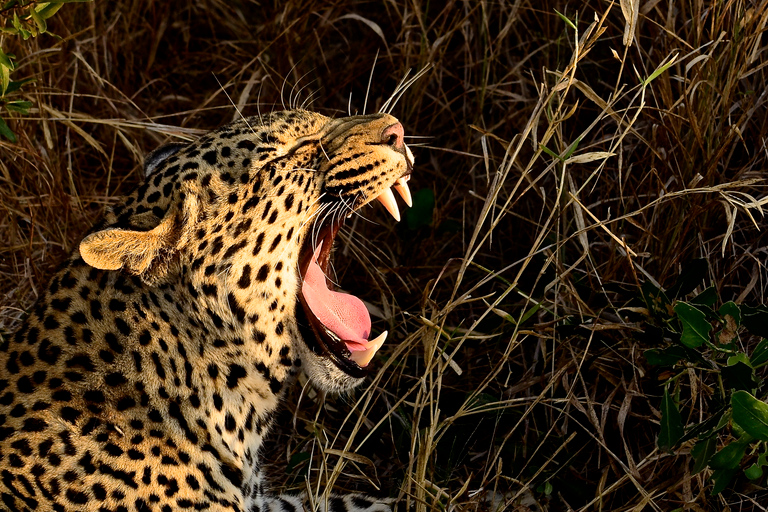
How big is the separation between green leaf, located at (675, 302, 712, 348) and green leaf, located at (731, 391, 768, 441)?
22cm

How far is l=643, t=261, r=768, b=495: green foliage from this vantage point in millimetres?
3102

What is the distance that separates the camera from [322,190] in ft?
11.6

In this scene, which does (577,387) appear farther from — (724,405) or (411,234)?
(411,234)

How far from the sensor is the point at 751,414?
3.02 metres

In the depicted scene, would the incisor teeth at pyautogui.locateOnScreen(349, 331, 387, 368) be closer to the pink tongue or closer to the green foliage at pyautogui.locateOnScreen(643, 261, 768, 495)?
the pink tongue

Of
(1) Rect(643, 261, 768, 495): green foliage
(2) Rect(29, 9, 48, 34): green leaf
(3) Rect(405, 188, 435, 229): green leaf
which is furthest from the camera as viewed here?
(3) Rect(405, 188, 435, 229): green leaf

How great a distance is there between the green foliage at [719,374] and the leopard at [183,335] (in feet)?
3.55

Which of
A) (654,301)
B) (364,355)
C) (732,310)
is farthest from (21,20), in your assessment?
(732,310)

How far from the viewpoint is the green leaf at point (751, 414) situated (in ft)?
9.87

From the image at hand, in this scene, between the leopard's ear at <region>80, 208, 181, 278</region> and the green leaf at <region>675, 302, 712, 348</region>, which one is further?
the green leaf at <region>675, 302, 712, 348</region>

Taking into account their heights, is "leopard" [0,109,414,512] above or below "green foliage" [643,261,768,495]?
above

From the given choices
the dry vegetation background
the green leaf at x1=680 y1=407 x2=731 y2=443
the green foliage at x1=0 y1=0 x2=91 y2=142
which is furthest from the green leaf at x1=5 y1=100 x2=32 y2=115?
the green leaf at x1=680 y1=407 x2=731 y2=443

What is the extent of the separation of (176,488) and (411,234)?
2125 mm

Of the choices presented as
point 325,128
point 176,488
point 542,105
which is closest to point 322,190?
point 325,128
